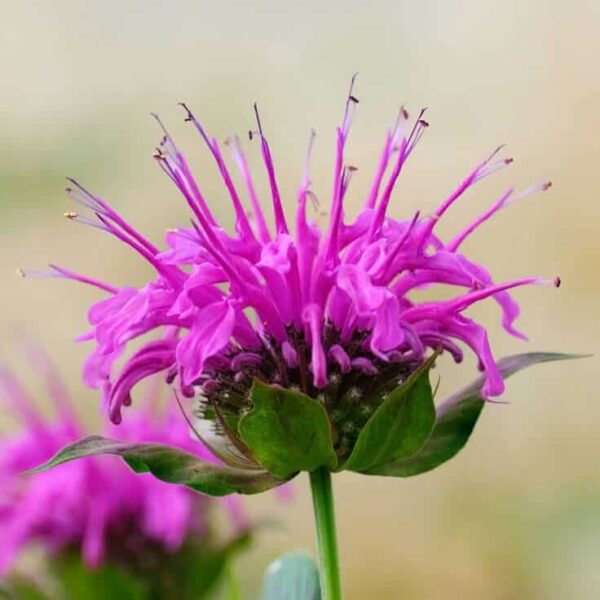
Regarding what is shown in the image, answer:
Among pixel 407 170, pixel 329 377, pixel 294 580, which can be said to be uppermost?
pixel 407 170

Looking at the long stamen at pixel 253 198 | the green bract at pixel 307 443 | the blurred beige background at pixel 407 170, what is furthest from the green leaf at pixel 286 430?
the blurred beige background at pixel 407 170

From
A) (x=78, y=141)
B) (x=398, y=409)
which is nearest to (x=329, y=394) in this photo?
(x=398, y=409)

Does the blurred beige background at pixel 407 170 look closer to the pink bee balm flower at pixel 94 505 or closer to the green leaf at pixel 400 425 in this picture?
the pink bee balm flower at pixel 94 505

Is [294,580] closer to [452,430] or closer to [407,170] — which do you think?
[452,430]

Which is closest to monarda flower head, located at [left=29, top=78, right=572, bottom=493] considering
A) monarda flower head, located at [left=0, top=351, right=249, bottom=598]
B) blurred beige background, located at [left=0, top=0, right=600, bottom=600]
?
monarda flower head, located at [left=0, top=351, right=249, bottom=598]

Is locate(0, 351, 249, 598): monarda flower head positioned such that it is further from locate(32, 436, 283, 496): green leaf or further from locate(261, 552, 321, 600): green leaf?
locate(32, 436, 283, 496): green leaf

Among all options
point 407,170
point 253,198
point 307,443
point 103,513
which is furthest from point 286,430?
point 407,170

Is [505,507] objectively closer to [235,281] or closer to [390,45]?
[390,45]
